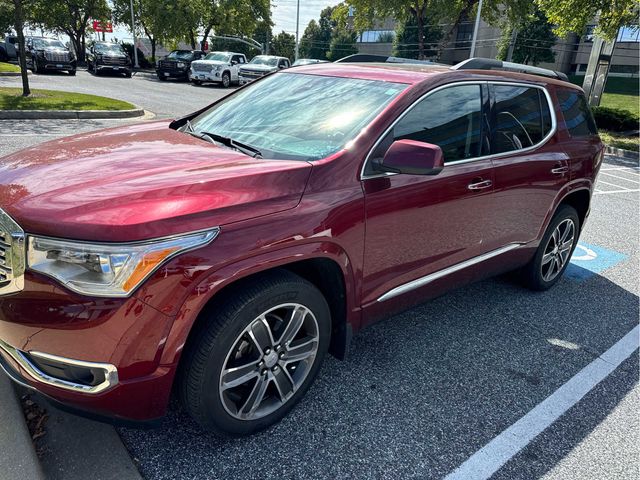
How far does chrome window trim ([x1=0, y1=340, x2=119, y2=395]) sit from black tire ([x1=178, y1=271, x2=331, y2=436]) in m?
0.31

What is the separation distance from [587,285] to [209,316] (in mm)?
3990

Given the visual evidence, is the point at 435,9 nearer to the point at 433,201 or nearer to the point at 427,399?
the point at 433,201

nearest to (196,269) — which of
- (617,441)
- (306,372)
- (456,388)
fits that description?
(306,372)

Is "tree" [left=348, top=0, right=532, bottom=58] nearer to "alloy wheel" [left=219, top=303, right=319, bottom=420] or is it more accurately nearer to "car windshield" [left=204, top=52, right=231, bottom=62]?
"car windshield" [left=204, top=52, right=231, bottom=62]

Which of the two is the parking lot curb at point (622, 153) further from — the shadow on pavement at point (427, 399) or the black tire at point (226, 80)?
the black tire at point (226, 80)

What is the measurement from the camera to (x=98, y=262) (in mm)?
1780

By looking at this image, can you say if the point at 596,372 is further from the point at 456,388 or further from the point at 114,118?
the point at 114,118

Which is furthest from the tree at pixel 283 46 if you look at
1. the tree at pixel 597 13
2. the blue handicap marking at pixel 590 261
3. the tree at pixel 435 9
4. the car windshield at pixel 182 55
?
the blue handicap marking at pixel 590 261

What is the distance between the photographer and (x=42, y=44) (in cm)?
2455

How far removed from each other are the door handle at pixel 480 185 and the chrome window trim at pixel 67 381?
2295 mm

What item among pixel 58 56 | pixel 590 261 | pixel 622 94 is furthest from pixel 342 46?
pixel 590 261

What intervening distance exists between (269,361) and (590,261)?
4338 millimetres

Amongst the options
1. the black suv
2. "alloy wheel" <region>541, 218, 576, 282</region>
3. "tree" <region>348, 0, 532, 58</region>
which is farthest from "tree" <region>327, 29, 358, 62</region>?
"alloy wheel" <region>541, 218, 576, 282</region>

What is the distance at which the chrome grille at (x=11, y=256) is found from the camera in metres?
1.83
